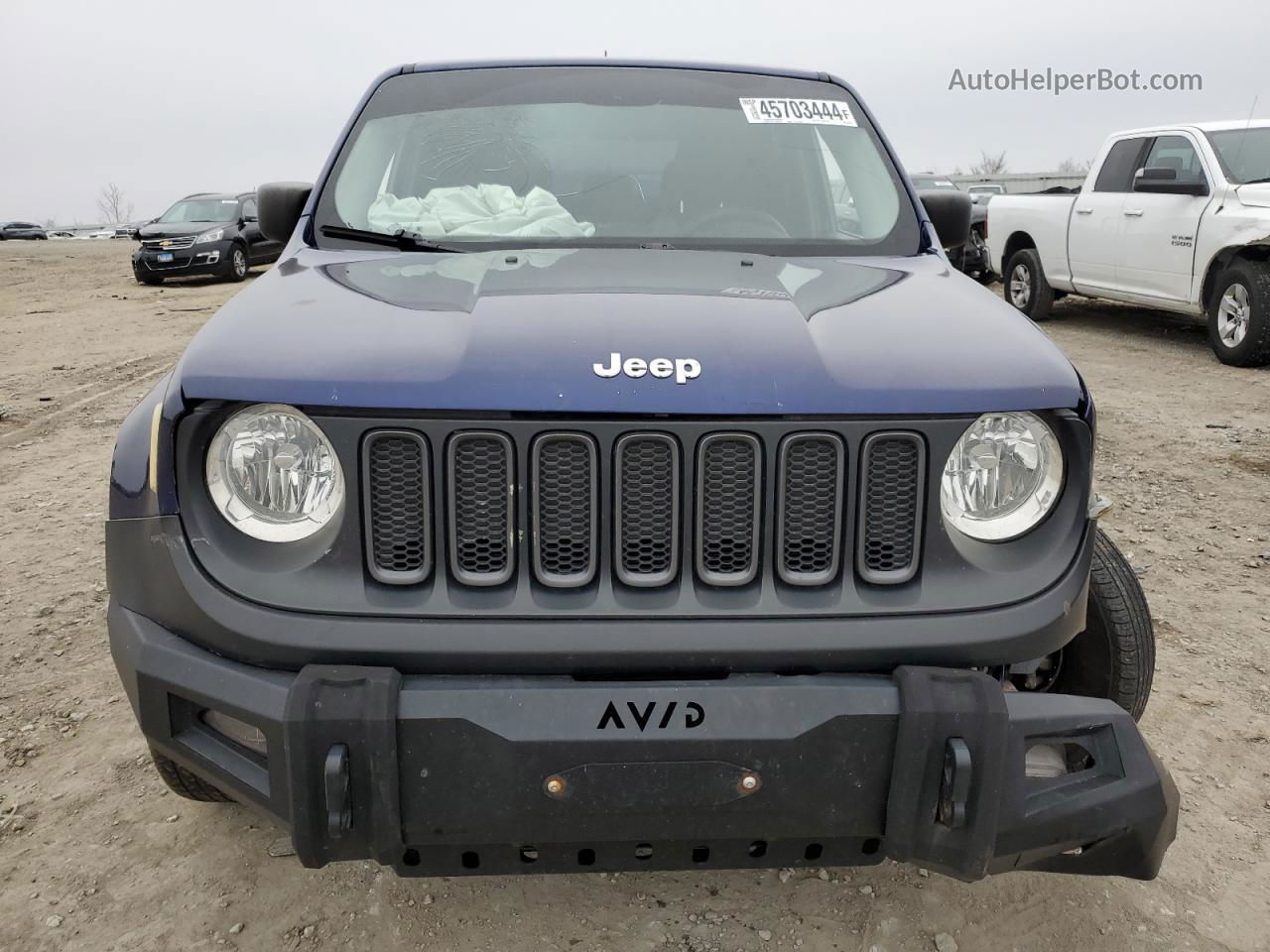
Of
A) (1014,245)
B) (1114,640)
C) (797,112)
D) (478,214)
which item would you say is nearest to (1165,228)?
(1014,245)

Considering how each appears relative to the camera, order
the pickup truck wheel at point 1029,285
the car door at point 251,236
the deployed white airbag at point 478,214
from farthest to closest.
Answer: the car door at point 251,236 → the pickup truck wheel at point 1029,285 → the deployed white airbag at point 478,214

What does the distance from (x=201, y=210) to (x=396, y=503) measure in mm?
17324

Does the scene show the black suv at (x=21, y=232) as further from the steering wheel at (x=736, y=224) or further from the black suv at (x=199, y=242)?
the steering wheel at (x=736, y=224)

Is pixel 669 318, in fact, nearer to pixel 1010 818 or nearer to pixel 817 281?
pixel 817 281

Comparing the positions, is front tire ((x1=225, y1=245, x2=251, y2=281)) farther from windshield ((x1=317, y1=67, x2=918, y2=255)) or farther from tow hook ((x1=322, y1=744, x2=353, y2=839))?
tow hook ((x1=322, y1=744, x2=353, y2=839))

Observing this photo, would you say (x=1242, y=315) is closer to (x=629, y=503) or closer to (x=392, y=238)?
(x=392, y=238)

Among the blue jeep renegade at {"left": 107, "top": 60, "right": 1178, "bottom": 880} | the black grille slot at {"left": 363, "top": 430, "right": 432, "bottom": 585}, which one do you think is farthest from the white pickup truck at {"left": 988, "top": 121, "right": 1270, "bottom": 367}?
the black grille slot at {"left": 363, "top": 430, "right": 432, "bottom": 585}

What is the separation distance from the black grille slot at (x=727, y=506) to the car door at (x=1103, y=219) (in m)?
8.53

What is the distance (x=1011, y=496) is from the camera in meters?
1.87

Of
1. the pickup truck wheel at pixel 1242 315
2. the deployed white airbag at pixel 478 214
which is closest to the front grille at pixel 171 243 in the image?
the pickup truck wheel at pixel 1242 315

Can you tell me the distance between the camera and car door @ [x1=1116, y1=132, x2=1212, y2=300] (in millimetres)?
8219

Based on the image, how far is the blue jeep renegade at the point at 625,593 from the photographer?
1.67 metres

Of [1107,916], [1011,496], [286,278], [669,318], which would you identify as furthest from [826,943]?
[286,278]

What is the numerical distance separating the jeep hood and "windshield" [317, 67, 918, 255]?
0.59 meters
